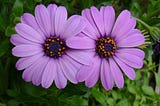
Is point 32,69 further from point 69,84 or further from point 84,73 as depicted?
point 69,84

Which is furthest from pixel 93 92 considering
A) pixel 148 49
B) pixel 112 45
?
pixel 112 45

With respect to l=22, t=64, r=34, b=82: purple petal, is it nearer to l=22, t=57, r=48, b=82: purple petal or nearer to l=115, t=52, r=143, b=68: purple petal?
l=22, t=57, r=48, b=82: purple petal

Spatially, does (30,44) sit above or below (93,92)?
above

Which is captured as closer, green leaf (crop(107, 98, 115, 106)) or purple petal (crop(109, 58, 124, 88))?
purple petal (crop(109, 58, 124, 88))

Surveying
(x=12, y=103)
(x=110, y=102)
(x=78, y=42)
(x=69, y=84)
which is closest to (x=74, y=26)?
(x=78, y=42)

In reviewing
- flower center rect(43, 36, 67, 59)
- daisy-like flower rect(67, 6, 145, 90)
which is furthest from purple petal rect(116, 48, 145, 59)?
flower center rect(43, 36, 67, 59)

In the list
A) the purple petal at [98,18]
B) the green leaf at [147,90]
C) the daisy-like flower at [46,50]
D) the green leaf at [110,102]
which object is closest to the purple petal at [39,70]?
the daisy-like flower at [46,50]

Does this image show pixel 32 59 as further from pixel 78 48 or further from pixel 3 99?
pixel 3 99
